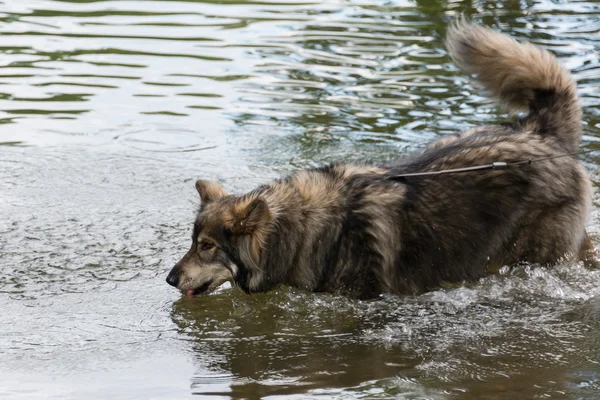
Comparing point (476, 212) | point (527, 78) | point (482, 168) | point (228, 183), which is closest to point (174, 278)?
point (476, 212)

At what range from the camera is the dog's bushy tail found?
791cm

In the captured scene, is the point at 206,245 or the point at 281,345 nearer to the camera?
the point at 281,345

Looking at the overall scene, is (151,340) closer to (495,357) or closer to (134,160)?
(495,357)

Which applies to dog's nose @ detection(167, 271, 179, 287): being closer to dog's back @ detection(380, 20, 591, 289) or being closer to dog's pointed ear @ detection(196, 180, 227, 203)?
dog's pointed ear @ detection(196, 180, 227, 203)

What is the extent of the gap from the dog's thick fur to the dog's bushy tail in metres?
0.23

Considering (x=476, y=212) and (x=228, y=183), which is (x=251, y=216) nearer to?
(x=476, y=212)

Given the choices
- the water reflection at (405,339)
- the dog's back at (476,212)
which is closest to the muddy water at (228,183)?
the water reflection at (405,339)

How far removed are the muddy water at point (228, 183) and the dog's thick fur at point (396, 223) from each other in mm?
238

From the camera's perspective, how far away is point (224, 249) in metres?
7.36

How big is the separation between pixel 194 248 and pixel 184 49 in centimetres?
842

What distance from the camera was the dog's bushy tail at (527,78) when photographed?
791 cm

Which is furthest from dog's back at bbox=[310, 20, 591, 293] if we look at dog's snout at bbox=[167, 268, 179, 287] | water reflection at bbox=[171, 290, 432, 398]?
dog's snout at bbox=[167, 268, 179, 287]

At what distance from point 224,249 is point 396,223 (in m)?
1.29

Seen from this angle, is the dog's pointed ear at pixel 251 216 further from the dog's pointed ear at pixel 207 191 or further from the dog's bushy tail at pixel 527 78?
the dog's bushy tail at pixel 527 78
